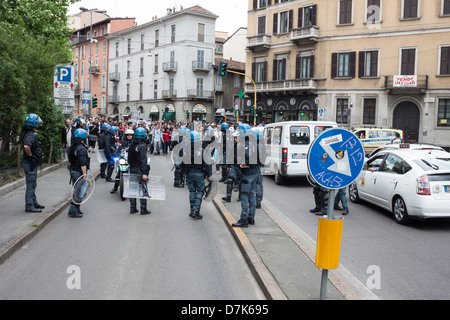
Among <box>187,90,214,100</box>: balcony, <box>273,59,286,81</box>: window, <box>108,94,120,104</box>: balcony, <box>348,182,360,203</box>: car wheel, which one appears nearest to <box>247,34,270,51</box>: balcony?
<box>273,59,286,81</box>: window

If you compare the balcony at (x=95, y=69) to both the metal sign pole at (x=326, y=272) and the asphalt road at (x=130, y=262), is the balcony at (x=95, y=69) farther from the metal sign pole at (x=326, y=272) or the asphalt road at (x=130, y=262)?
the metal sign pole at (x=326, y=272)

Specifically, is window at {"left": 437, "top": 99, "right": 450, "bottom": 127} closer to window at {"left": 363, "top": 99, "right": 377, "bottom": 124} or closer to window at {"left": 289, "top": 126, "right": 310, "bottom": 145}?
window at {"left": 363, "top": 99, "right": 377, "bottom": 124}

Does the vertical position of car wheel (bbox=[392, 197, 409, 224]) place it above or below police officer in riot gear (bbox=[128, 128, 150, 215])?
below

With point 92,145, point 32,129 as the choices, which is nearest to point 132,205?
point 32,129

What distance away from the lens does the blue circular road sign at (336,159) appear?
14.8ft

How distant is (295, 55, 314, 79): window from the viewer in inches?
1544

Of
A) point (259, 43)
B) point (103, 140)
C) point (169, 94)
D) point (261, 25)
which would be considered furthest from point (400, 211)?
point (169, 94)

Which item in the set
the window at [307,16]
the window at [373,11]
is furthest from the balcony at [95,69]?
the window at [373,11]

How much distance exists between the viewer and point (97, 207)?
10.2 meters

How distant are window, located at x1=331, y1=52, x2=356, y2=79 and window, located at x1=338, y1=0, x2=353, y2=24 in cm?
271

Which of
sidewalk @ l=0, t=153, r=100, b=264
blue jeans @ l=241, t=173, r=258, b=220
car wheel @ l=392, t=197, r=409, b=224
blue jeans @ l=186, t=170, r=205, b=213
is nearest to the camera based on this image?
sidewalk @ l=0, t=153, r=100, b=264

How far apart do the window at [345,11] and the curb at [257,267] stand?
32.8m

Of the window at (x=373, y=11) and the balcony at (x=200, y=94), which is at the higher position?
the window at (x=373, y=11)

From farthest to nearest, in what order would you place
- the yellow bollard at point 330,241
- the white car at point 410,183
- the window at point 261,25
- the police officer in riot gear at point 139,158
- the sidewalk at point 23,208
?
the window at point 261,25 < the police officer in riot gear at point 139,158 < the white car at point 410,183 < the sidewalk at point 23,208 < the yellow bollard at point 330,241
